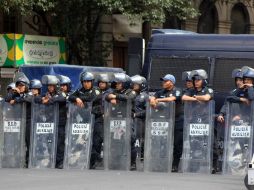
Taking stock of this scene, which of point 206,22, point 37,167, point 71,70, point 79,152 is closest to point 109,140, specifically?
point 79,152

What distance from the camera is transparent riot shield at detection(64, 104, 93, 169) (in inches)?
522

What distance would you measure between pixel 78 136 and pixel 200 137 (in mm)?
2166

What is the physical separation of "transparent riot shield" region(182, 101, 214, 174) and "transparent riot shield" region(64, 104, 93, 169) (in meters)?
1.79

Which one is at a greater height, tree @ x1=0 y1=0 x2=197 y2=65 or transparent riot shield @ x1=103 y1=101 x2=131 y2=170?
tree @ x1=0 y1=0 x2=197 y2=65

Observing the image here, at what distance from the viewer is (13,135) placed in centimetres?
1352

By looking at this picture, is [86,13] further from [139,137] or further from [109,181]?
[109,181]

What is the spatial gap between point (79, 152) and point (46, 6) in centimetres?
A: 937

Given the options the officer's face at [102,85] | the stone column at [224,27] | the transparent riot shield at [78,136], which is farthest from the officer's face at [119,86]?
the stone column at [224,27]

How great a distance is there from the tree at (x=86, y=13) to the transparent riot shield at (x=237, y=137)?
9846 mm

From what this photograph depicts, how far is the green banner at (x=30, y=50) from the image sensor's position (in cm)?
2247

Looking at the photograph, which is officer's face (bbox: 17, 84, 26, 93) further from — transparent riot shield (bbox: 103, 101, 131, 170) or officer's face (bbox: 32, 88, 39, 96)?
transparent riot shield (bbox: 103, 101, 131, 170)

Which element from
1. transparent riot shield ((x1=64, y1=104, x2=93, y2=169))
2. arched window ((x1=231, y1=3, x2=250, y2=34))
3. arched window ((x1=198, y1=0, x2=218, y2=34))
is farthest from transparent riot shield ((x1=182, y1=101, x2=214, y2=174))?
arched window ((x1=231, y1=3, x2=250, y2=34))

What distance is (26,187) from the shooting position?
10734mm

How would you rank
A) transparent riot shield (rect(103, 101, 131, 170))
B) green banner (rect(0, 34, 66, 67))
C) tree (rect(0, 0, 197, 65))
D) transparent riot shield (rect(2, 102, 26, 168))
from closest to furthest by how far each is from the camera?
transparent riot shield (rect(103, 101, 131, 170))
transparent riot shield (rect(2, 102, 26, 168))
tree (rect(0, 0, 197, 65))
green banner (rect(0, 34, 66, 67))
